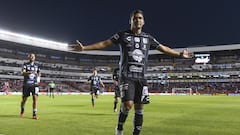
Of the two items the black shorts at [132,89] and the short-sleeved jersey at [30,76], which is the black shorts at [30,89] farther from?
the black shorts at [132,89]

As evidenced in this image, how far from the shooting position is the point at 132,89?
547 cm

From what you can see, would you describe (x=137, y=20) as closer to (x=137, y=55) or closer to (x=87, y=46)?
(x=137, y=55)

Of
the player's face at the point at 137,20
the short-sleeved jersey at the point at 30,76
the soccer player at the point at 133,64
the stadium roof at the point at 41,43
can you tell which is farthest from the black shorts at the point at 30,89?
the stadium roof at the point at 41,43

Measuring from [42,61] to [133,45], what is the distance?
87.0 meters

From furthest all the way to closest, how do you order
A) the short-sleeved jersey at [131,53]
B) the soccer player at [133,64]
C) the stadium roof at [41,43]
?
the stadium roof at [41,43] < the short-sleeved jersey at [131,53] < the soccer player at [133,64]

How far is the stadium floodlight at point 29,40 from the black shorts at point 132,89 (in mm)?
71528

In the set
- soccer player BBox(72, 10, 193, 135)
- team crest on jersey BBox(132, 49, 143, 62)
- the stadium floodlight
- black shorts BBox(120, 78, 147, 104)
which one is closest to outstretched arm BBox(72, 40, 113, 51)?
soccer player BBox(72, 10, 193, 135)

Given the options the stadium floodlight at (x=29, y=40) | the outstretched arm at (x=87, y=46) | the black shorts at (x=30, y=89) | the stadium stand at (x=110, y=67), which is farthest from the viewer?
the stadium stand at (x=110, y=67)

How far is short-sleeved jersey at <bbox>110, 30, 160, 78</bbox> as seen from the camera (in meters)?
5.58

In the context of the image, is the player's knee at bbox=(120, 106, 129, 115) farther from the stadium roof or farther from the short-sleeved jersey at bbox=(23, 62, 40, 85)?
the stadium roof

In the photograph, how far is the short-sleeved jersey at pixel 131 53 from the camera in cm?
558

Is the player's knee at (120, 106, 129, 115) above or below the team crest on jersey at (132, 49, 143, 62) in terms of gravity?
below

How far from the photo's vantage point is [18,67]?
8262 cm

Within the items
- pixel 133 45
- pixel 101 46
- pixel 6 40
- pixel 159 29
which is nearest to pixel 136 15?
pixel 133 45
